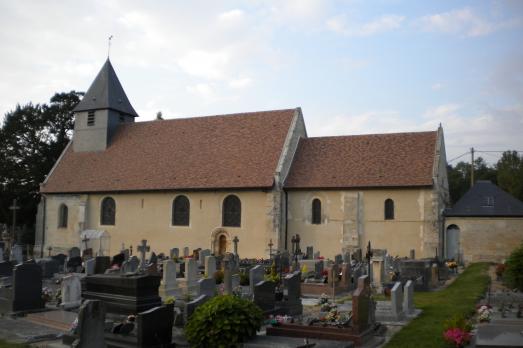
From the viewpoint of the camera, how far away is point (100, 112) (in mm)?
32938

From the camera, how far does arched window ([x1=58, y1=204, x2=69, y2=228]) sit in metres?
31.8

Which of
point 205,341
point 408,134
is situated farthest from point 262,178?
point 205,341

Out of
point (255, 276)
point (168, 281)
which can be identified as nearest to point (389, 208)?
point (255, 276)

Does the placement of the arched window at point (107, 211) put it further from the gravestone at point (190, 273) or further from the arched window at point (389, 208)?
the arched window at point (389, 208)

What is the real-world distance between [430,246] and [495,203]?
4.69m

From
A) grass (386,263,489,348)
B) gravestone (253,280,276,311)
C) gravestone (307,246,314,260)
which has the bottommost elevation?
grass (386,263,489,348)

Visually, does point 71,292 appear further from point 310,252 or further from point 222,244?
point 222,244

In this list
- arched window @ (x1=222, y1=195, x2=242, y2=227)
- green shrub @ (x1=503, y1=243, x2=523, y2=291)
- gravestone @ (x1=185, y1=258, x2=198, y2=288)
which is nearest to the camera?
green shrub @ (x1=503, y1=243, x2=523, y2=291)

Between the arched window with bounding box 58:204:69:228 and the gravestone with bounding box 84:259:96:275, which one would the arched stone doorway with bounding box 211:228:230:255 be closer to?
the gravestone with bounding box 84:259:96:275

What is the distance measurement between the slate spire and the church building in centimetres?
13

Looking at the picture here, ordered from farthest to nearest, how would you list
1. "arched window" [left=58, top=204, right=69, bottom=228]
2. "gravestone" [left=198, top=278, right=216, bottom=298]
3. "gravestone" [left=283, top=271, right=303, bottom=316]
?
"arched window" [left=58, top=204, right=69, bottom=228], "gravestone" [left=283, top=271, right=303, bottom=316], "gravestone" [left=198, top=278, right=216, bottom=298]

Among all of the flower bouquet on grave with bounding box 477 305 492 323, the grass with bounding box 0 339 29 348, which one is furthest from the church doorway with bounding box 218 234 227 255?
the grass with bounding box 0 339 29 348

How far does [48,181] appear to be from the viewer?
1272 inches

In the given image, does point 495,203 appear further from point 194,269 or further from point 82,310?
point 82,310
